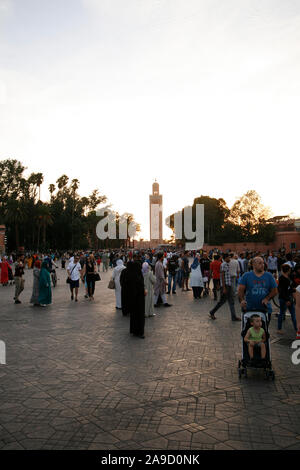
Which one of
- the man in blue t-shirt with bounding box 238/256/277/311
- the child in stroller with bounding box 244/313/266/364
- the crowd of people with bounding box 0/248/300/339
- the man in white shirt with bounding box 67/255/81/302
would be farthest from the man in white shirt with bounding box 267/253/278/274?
the child in stroller with bounding box 244/313/266/364

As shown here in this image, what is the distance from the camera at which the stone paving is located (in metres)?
3.73

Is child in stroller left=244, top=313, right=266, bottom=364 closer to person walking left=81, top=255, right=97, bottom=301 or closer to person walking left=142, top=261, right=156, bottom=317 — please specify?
person walking left=142, top=261, right=156, bottom=317

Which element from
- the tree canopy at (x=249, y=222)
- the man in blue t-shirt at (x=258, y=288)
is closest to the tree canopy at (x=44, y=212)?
the tree canopy at (x=249, y=222)

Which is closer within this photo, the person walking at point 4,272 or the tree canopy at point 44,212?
the person walking at point 4,272

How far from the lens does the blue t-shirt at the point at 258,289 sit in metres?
5.76

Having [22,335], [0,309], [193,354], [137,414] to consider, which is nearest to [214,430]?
[137,414]

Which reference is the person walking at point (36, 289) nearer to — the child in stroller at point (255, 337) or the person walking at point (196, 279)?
the person walking at point (196, 279)

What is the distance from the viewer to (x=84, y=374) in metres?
5.63

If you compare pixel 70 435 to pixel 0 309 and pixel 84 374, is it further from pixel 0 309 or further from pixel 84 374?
pixel 0 309

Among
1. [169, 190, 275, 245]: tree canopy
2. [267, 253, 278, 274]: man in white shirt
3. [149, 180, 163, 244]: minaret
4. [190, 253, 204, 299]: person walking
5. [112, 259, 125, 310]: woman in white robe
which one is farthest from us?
[149, 180, 163, 244]: minaret

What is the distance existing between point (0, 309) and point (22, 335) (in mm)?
4353

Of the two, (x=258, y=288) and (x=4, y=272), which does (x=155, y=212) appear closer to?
(x=4, y=272)

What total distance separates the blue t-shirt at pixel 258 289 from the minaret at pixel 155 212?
139342 millimetres

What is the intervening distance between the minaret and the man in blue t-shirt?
139303 millimetres
